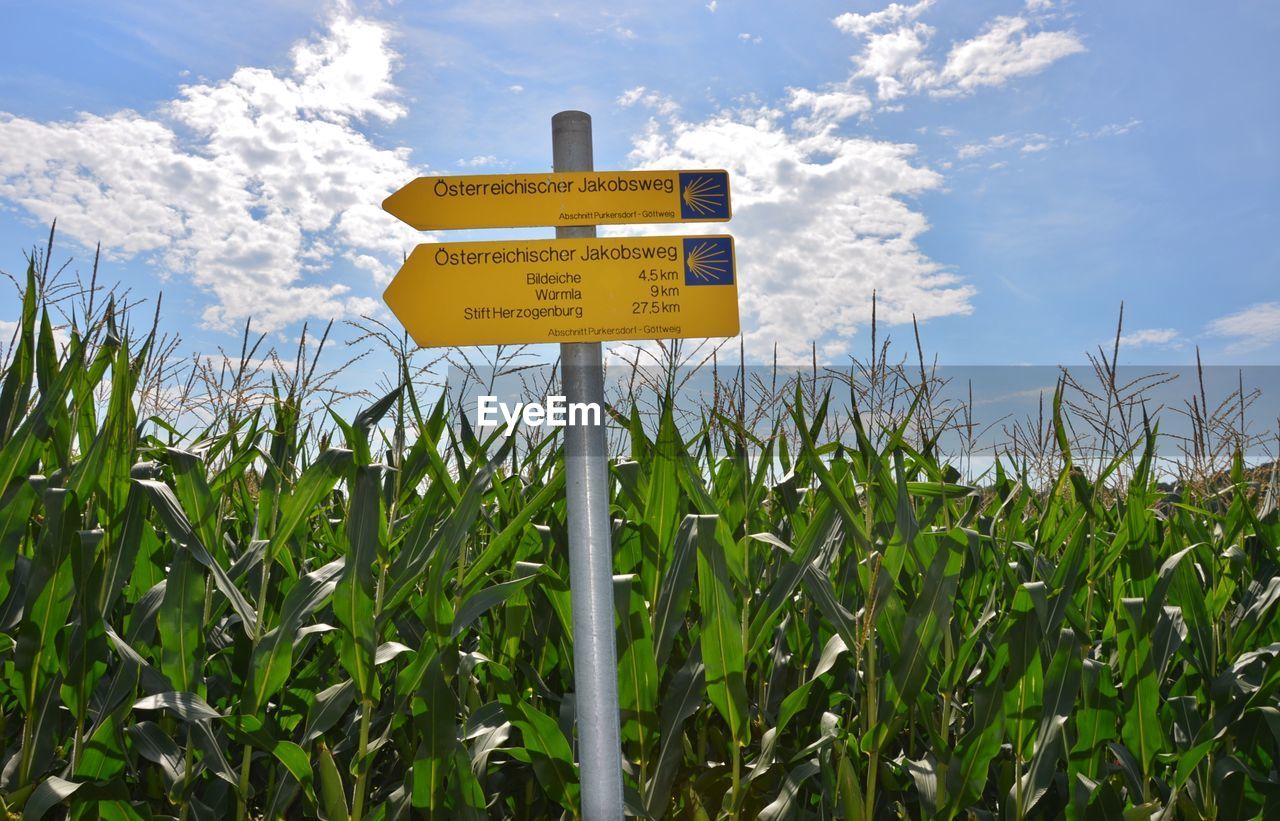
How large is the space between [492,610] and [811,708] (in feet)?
2.23

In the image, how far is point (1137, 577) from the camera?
6.19 ft

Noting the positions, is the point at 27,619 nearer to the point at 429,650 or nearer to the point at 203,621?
the point at 203,621

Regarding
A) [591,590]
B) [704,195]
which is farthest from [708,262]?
[591,590]

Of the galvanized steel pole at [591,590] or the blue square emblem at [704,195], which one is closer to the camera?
the galvanized steel pole at [591,590]

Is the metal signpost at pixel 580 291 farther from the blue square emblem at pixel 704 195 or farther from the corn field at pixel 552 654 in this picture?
the corn field at pixel 552 654

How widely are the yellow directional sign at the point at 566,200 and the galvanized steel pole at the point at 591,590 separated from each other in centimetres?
5

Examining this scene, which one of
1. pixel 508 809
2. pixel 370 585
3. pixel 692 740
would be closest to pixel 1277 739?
pixel 692 740

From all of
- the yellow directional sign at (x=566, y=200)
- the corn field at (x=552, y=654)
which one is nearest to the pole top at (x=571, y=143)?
the yellow directional sign at (x=566, y=200)

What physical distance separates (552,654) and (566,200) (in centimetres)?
90

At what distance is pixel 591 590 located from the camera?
1.47 meters

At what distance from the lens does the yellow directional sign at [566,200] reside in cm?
157

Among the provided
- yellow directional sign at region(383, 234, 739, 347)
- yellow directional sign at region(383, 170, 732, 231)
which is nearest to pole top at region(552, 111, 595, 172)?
yellow directional sign at region(383, 170, 732, 231)

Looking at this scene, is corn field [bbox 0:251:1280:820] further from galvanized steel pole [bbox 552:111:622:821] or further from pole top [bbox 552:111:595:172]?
pole top [bbox 552:111:595:172]

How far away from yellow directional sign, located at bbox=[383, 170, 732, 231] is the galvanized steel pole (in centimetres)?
5
